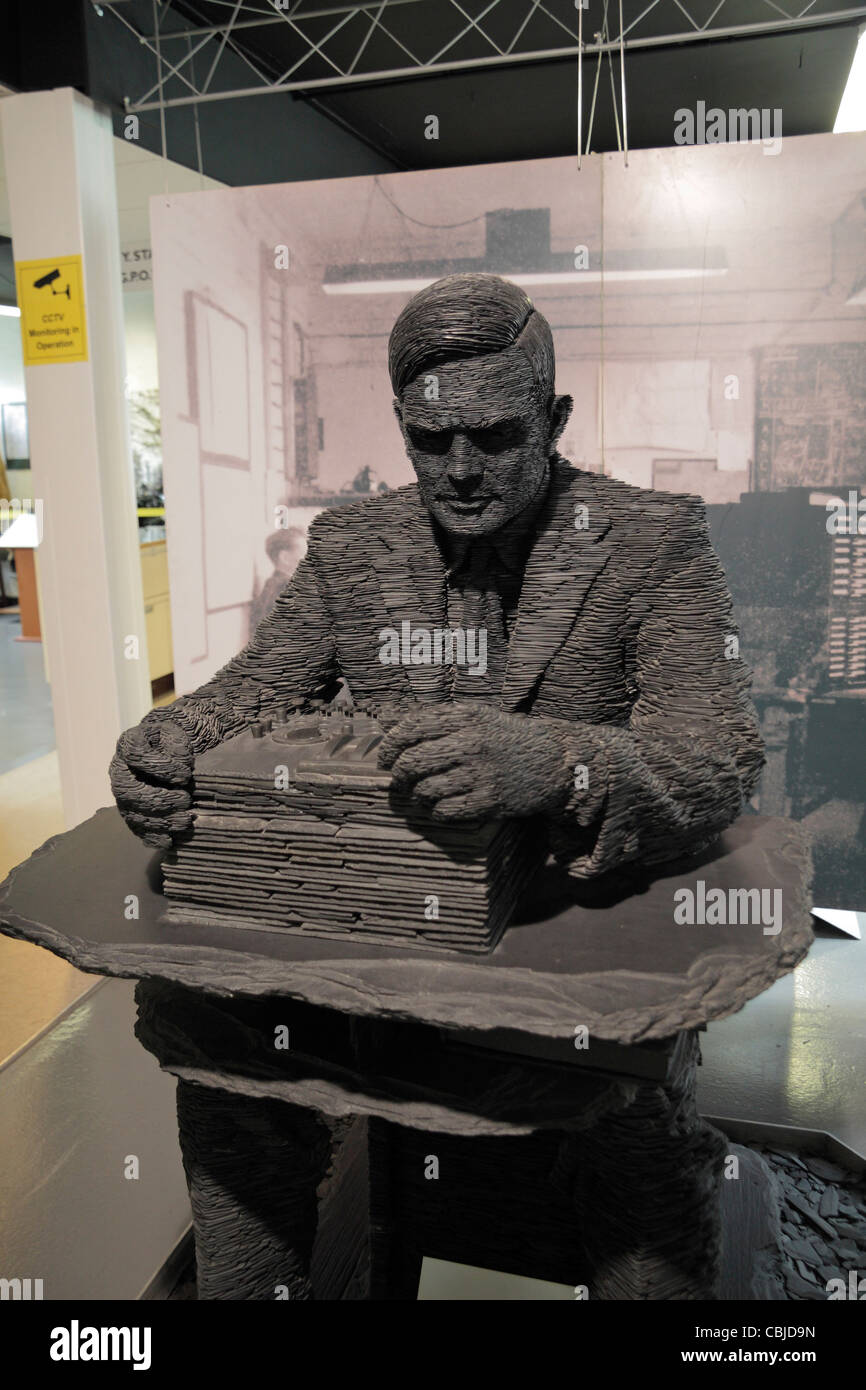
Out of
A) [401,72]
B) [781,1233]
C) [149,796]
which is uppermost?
[401,72]

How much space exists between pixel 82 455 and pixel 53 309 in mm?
601

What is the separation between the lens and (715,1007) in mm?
1545

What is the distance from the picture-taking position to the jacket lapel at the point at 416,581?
7.71 ft

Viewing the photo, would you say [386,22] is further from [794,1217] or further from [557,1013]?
[794,1217]

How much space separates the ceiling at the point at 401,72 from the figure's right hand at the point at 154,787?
2965 millimetres

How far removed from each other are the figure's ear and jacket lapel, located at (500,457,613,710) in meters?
0.12

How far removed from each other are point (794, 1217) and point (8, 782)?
475 centimetres

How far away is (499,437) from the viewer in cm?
204

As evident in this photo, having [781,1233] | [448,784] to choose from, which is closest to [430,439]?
[448,784]

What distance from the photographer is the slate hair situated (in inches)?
76.0

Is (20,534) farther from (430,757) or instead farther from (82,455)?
(430,757)

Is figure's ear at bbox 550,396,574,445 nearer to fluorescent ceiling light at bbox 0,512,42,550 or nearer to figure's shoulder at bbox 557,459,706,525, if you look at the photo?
figure's shoulder at bbox 557,459,706,525

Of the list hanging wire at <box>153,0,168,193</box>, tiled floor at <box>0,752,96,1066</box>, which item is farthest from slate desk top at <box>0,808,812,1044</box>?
hanging wire at <box>153,0,168,193</box>
